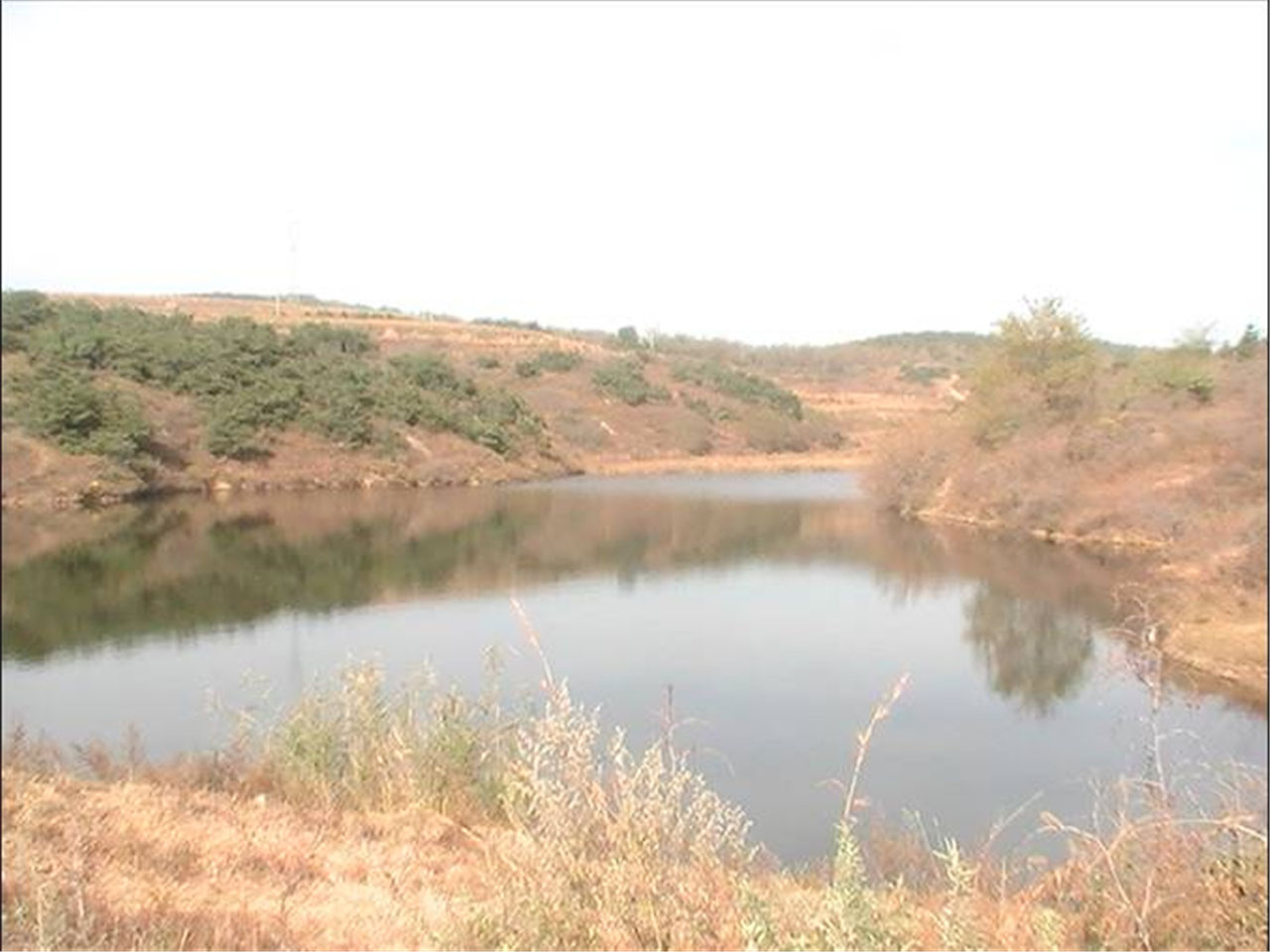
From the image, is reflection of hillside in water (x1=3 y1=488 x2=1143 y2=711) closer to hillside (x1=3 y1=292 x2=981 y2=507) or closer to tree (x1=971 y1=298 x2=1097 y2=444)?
hillside (x1=3 y1=292 x2=981 y2=507)

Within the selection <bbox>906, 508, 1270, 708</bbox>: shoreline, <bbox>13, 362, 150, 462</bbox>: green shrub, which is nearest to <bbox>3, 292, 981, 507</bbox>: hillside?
<bbox>13, 362, 150, 462</bbox>: green shrub

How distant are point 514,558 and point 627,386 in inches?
866

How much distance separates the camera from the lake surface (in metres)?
7.03

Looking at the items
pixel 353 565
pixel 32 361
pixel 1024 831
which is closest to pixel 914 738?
pixel 1024 831

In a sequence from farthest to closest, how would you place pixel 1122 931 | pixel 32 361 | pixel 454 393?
pixel 454 393 < pixel 1122 931 < pixel 32 361

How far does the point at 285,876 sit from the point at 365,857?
17.4 inches

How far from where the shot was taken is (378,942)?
3.44 metres

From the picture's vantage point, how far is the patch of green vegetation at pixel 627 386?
127 feet

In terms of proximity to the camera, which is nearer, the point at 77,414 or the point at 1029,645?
the point at 77,414

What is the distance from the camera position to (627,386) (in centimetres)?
3881

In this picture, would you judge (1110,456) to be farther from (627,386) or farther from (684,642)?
(627,386)

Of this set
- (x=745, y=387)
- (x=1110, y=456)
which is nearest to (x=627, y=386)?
(x=745, y=387)

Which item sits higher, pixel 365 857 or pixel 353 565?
pixel 365 857

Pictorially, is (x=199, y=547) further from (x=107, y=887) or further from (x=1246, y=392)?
(x=1246, y=392)
